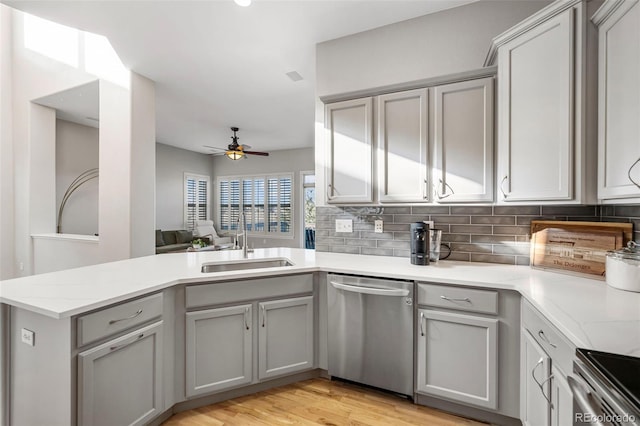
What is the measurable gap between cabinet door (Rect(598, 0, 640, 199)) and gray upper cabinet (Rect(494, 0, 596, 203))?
0.06 metres

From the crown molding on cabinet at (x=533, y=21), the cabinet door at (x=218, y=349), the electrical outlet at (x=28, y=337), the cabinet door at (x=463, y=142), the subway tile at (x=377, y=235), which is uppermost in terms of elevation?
the crown molding on cabinet at (x=533, y=21)

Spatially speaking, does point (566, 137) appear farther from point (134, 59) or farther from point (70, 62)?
point (70, 62)

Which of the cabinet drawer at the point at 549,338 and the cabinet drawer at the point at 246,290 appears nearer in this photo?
the cabinet drawer at the point at 549,338

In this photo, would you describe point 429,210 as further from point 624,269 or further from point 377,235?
point 624,269

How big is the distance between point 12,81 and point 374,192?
5.83 m

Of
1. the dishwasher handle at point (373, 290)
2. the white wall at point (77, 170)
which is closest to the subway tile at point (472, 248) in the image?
the dishwasher handle at point (373, 290)

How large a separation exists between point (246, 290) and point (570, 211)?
226cm

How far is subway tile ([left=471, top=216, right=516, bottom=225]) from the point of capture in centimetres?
218

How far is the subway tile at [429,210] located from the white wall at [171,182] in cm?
676

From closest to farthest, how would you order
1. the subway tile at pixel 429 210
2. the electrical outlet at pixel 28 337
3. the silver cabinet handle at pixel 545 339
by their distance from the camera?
the silver cabinet handle at pixel 545 339
the electrical outlet at pixel 28 337
the subway tile at pixel 429 210

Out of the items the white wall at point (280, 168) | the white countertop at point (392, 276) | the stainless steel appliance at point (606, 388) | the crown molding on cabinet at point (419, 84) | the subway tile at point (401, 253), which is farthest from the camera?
the white wall at point (280, 168)

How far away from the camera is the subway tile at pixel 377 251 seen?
8.38 feet

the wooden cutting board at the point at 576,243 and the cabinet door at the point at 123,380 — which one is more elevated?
the wooden cutting board at the point at 576,243

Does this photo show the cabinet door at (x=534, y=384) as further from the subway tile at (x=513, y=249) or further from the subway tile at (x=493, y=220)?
the subway tile at (x=493, y=220)
